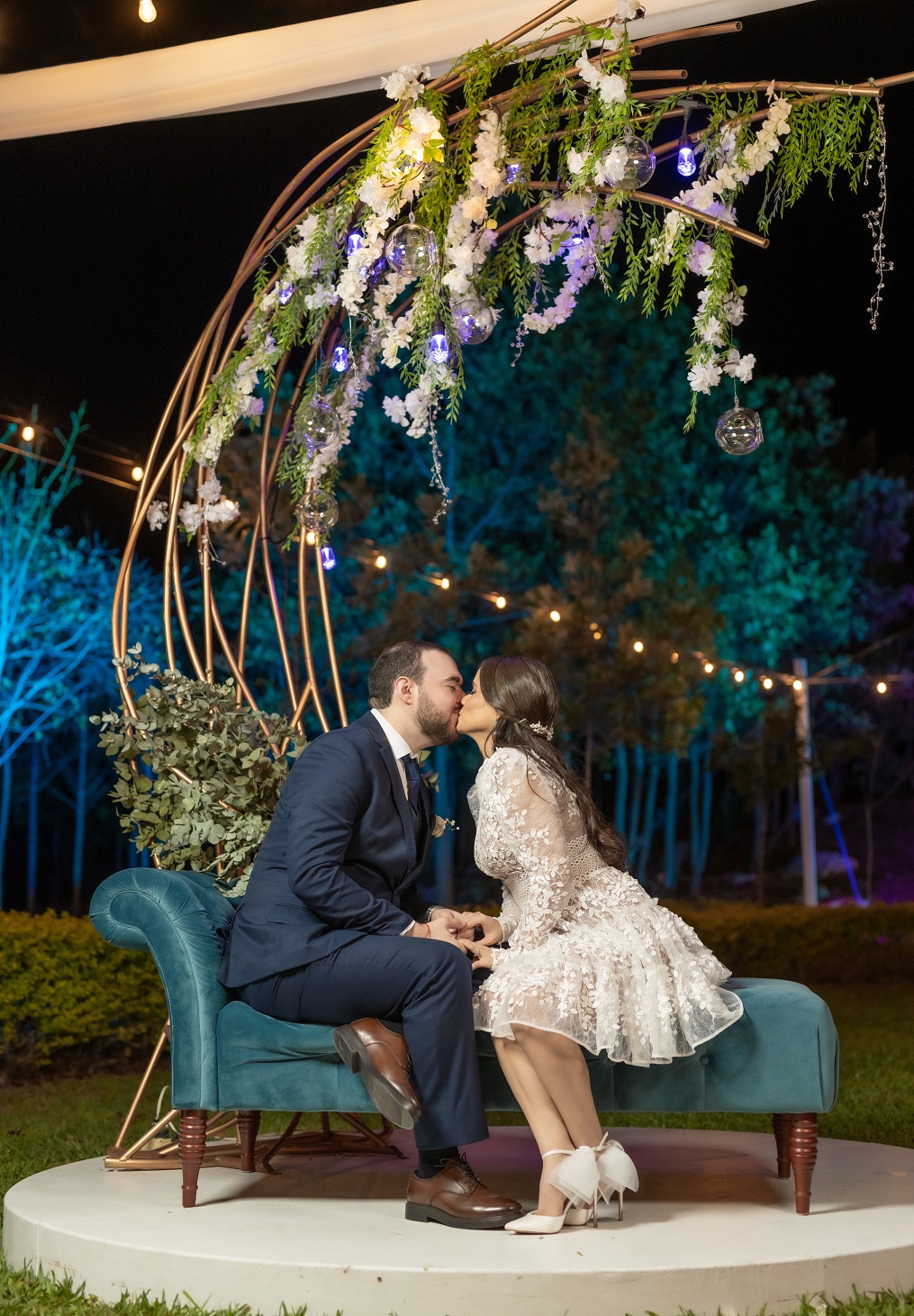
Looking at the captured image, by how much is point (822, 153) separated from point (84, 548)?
31.0ft

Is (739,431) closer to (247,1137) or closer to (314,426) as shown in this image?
(314,426)

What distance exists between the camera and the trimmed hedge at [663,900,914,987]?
10680 mm

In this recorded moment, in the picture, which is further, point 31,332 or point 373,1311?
point 31,332

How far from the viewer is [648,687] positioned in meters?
12.9

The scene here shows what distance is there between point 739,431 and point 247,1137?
2.53m

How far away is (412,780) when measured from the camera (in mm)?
3928

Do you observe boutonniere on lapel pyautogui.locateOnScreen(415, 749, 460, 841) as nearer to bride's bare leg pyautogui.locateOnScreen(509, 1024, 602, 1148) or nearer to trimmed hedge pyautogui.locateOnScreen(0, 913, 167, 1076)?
bride's bare leg pyautogui.locateOnScreen(509, 1024, 602, 1148)

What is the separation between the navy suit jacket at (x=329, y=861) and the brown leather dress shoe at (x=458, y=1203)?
1.97 feet

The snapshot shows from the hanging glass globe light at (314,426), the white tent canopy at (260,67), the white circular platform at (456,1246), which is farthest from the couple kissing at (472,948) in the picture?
the white tent canopy at (260,67)

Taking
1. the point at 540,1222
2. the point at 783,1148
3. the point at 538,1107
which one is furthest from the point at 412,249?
the point at 783,1148

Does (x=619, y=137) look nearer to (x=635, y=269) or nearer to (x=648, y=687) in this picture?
(x=635, y=269)

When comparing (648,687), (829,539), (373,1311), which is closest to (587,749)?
(648,687)

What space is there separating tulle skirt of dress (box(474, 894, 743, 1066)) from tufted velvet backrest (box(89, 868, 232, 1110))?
71cm

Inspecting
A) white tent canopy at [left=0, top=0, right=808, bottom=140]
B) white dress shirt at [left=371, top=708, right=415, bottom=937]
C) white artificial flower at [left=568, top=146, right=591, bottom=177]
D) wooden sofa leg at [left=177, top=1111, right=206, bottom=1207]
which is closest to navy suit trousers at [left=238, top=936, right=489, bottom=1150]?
wooden sofa leg at [left=177, top=1111, right=206, bottom=1207]
